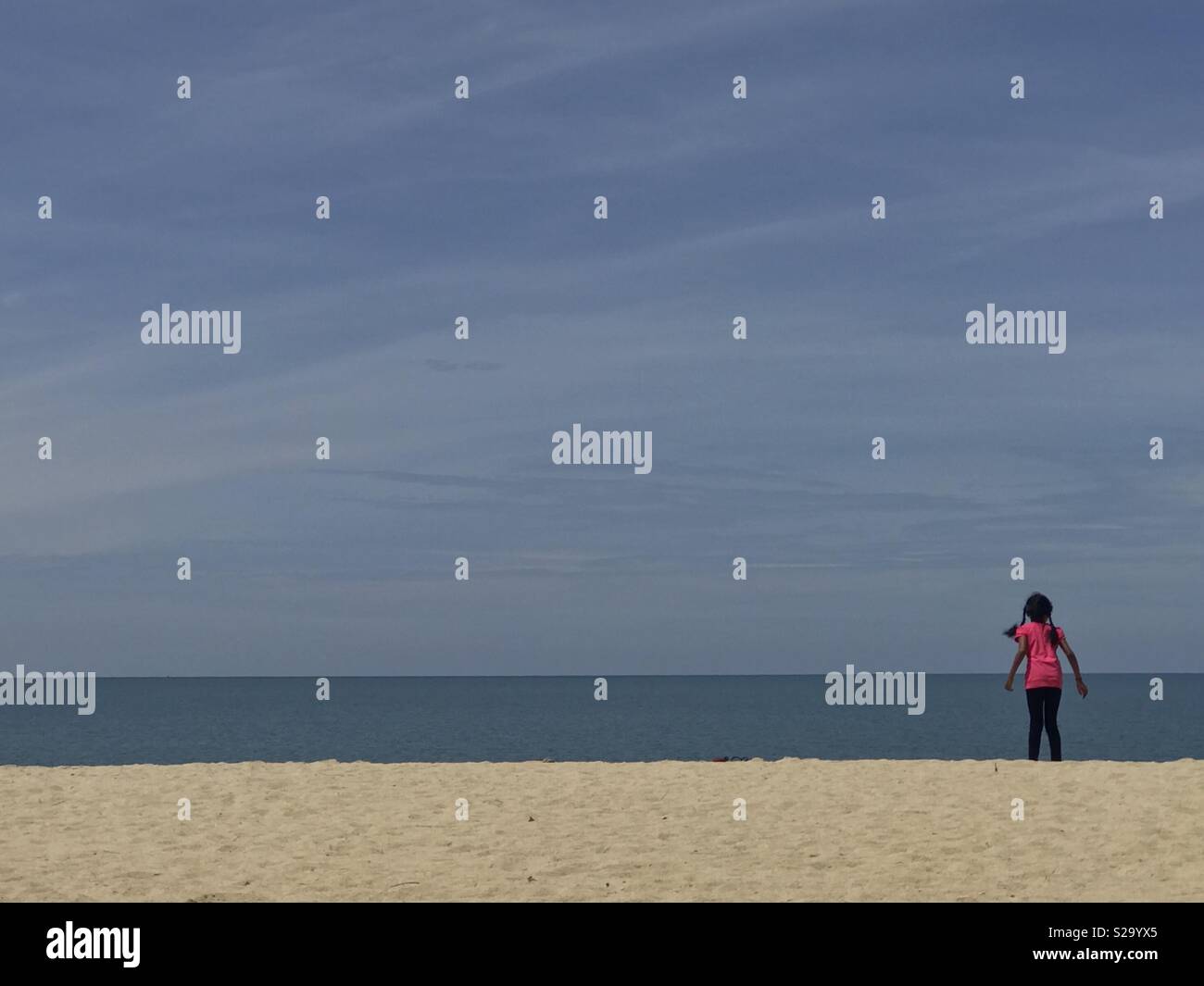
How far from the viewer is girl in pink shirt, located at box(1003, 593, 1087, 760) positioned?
17312 millimetres

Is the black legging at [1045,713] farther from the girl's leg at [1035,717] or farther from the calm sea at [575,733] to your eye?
the calm sea at [575,733]

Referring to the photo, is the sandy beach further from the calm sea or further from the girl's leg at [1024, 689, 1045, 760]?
the calm sea

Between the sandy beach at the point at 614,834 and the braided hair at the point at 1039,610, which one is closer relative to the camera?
the sandy beach at the point at 614,834

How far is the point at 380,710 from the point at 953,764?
136627 mm

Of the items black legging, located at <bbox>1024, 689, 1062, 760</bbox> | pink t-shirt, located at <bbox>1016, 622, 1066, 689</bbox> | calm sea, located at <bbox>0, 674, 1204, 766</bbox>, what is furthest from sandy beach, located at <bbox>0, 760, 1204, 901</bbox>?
calm sea, located at <bbox>0, 674, 1204, 766</bbox>

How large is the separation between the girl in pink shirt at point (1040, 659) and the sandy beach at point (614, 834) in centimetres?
67

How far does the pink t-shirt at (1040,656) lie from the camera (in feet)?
56.9

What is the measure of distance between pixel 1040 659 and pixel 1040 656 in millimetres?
34

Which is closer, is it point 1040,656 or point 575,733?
point 1040,656

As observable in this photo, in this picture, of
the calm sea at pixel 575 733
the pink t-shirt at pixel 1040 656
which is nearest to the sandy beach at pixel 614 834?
the pink t-shirt at pixel 1040 656

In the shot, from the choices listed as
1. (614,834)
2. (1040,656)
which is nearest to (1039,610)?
(1040,656)

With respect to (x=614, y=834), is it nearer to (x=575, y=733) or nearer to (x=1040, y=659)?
(x=1040, y=659)

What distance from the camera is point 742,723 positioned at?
111 metres

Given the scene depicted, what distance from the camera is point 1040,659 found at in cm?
1745
